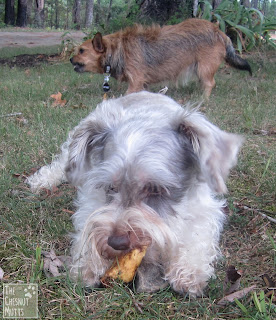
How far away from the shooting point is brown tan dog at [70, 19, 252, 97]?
8.74m

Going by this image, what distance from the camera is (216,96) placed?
8.61 metres

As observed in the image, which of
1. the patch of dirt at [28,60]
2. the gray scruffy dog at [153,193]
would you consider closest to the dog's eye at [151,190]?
the gray scruffy dog at [153,193]

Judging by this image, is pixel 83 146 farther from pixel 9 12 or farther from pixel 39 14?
pixel 39 14

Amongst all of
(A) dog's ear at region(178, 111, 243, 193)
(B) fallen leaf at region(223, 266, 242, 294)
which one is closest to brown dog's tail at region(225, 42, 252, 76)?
(A) dog's ear at region(178, 111, 243, 193)

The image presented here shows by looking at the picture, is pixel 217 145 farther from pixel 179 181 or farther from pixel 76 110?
pixel 76 110

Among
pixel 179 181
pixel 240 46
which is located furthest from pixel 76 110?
pixel 240 46

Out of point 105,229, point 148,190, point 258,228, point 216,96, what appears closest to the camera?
point 105,229

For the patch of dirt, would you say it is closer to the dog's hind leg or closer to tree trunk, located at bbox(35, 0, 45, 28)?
the dog's hind leg

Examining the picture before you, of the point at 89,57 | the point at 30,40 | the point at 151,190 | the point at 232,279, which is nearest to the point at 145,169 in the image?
the point at 151,190

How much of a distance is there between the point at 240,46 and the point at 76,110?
6.83 meters

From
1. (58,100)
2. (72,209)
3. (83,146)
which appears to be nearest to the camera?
(83,146)

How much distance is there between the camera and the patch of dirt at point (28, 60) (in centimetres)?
1382

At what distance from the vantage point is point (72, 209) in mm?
3742

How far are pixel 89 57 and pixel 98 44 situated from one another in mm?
453
